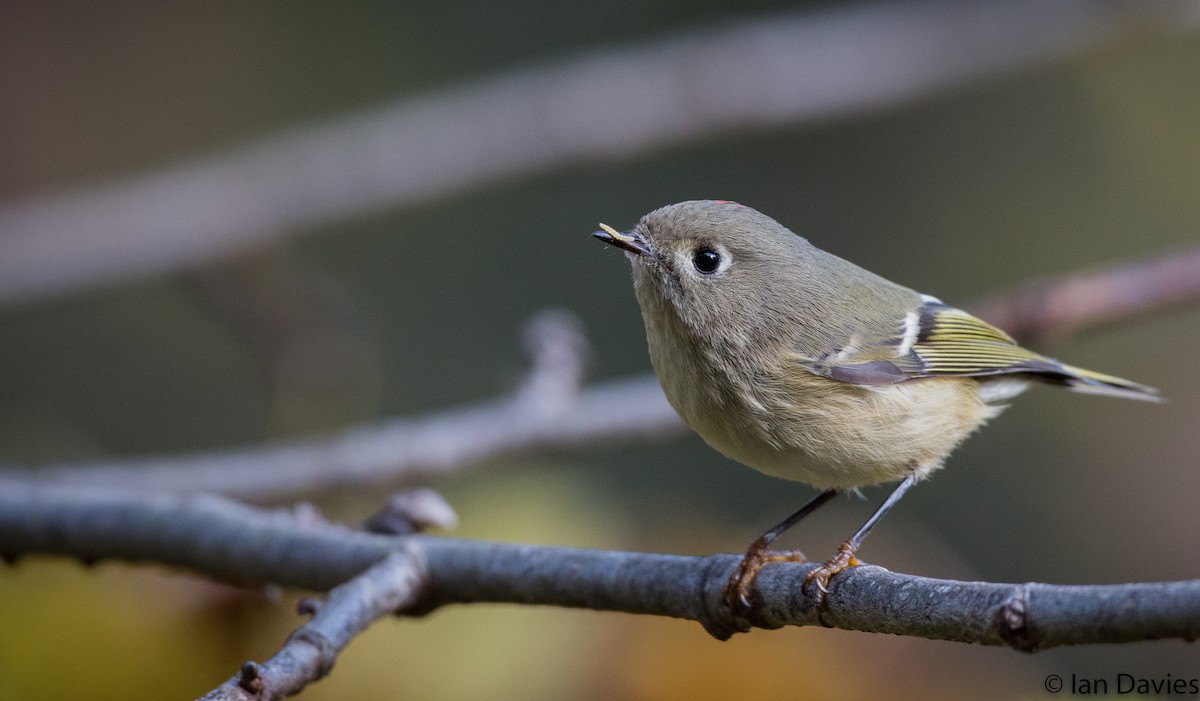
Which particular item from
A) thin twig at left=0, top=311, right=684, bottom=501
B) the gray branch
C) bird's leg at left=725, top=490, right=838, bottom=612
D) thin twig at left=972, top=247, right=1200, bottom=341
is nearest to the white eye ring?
bird's leg at left=725, top=490, right=838, bottom=612

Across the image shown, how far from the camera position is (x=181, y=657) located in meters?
1.69

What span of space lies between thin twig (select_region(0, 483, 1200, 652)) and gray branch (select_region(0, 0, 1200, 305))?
1.65 m

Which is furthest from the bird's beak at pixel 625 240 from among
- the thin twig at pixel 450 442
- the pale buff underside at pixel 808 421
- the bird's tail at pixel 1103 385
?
the bird's tail at pixel 1103 385

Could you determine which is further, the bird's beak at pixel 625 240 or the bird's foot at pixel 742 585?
the bird's beak at pixel 625 240

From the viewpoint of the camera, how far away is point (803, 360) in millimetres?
1896

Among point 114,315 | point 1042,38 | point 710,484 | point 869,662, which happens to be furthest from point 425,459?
point 114,315

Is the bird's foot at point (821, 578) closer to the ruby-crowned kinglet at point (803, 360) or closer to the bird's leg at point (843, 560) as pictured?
the bird's leg at point (843, 560)

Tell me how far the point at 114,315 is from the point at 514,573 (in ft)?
13.5

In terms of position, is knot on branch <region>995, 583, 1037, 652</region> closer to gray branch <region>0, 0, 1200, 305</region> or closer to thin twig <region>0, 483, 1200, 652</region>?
thin twig <region>0, 483, 1200, 652</region>

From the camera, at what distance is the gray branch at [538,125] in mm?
3537

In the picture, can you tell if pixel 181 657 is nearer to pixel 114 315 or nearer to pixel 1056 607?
pixel 1056 607

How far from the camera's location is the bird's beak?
1.93 m

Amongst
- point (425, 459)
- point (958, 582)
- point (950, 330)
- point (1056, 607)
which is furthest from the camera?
point (425, 459)

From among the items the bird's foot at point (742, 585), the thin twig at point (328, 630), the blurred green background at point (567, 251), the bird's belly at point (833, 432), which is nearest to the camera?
the thin twig at point (328, 630)
